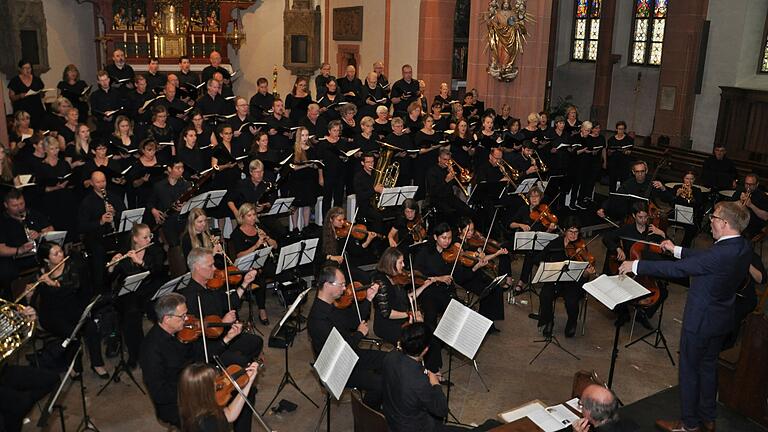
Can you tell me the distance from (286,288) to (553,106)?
17.0 meters

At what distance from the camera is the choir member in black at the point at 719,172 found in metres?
12.9

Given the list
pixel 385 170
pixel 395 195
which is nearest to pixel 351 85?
pixel 385 170

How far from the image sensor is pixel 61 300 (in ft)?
22.9

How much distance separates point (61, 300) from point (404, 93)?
8692 mm

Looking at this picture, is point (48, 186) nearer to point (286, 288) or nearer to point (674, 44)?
point (286, 288)

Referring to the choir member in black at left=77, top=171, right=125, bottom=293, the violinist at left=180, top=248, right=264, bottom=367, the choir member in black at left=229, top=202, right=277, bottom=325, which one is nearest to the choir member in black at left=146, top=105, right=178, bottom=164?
the choir member in black at left=77, top=171, right=125, bottom=293

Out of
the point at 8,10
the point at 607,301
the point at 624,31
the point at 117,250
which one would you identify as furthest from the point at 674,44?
the point at 8,10

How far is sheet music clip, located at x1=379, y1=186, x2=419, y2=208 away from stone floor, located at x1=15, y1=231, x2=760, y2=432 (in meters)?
1.99

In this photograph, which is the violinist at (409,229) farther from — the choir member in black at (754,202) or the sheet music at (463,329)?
the choir member in black at (754,202)

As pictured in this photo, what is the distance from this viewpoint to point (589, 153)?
42.7 feet

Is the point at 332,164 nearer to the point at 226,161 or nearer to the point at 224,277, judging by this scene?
the point at 226,161

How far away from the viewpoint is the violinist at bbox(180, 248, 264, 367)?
624cm

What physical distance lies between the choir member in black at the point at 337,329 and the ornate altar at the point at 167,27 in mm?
15808

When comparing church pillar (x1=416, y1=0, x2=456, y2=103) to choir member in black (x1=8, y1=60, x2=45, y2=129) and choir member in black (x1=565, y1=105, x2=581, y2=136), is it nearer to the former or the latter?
choir member in black (x1=565, y1=105, x2=581, y2=136)
